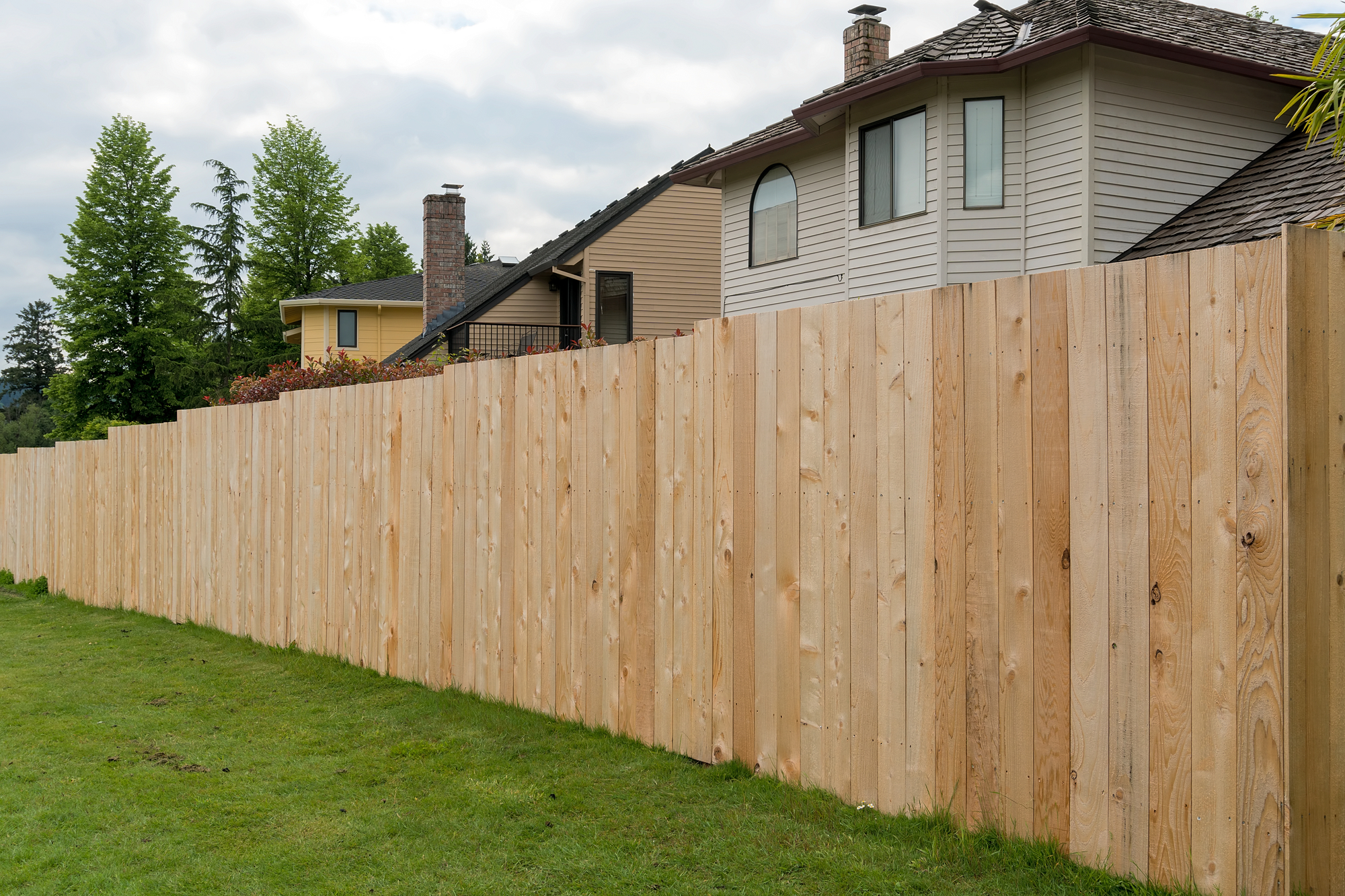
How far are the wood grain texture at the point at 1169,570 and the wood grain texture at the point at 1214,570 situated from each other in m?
0.03

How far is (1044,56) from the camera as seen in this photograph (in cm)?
1205

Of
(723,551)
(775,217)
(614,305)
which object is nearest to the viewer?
(723,551)

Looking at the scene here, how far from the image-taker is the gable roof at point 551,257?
23.7 metres

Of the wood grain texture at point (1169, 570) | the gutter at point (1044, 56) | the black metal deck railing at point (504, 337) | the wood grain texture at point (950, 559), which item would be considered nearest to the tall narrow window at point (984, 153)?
the gutter at point (1044, 56)

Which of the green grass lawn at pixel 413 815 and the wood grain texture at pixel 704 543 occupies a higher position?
the wood grain texture at pixel 704 543

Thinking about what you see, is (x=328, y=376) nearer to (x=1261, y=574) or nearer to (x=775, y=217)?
(x=775, y=217)

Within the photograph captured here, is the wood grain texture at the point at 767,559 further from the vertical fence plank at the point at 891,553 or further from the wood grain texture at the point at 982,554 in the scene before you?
the wood grain texture at the point at 982,554

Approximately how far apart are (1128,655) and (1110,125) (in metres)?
10.7

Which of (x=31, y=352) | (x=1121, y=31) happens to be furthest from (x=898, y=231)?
(x=31, y=352)

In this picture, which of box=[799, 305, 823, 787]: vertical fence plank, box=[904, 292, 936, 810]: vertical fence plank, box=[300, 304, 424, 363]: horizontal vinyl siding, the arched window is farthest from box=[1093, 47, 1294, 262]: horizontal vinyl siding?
box=[300, 304, 424, 363]: horizontal vinyl siding

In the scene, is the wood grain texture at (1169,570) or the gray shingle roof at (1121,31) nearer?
the wood grain texture at (1169,570)

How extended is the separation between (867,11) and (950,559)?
15553 millimetres

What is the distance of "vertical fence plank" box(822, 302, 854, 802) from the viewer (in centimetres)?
411

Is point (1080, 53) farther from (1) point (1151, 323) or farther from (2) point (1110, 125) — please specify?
(1) point (1151, 323)
